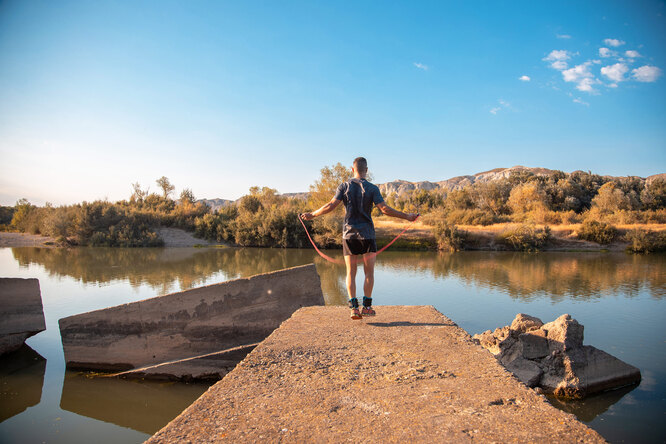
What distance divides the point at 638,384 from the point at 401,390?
511 centimetres

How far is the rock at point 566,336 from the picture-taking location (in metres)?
5.47

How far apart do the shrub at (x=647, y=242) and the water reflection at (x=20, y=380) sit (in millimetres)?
31155

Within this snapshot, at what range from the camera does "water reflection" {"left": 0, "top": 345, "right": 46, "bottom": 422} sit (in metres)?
5.45

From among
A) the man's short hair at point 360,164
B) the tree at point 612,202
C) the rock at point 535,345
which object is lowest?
the rock at point 535,345

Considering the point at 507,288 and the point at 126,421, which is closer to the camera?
the point at 126,421

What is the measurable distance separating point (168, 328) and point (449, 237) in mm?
24791

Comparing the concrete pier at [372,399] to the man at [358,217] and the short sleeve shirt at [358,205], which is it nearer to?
the man at [358,217]

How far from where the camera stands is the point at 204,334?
6.28m

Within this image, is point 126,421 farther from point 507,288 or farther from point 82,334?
point 507,288

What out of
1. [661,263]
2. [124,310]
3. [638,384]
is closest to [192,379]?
[124,310]

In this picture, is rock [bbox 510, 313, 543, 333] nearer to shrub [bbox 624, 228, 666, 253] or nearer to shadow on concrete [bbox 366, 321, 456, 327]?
shadow on concrete [bbox 366, 321, 456, 327]

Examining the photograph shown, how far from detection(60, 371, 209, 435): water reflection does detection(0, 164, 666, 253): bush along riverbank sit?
23261 millimetres

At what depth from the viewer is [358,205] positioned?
4.29 meters


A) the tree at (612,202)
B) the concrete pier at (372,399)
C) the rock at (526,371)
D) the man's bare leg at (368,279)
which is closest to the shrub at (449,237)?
the tree at (612,202)
